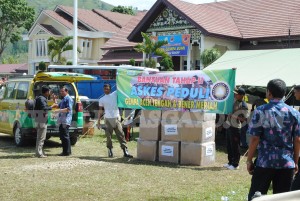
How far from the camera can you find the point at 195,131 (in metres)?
9.55

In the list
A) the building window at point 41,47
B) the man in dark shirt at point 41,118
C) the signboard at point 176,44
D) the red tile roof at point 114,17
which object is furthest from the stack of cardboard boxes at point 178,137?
the red tile roof at point 114,17

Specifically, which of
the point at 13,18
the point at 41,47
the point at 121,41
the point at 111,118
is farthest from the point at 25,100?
the point at 13,18

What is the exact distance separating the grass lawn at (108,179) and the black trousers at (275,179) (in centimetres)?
211

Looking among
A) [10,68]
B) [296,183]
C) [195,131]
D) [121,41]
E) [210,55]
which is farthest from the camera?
[10,68]

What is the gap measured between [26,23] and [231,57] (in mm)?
44397

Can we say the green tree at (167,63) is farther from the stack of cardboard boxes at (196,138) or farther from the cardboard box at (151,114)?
the stack of cardboard boxes at (196,138)

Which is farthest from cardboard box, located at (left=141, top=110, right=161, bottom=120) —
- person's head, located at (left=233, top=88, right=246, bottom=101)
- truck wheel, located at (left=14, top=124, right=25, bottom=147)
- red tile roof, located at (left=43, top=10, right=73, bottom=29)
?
red tile roof, located at (left=43, top=10, right=73, bottom=29)

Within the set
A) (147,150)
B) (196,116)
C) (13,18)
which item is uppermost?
(13,18)

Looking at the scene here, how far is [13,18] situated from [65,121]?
47.3m

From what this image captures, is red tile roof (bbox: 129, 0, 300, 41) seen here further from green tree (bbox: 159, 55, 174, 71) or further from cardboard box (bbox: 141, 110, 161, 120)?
cardboard box (bbox: 141, 110, 161, 120)

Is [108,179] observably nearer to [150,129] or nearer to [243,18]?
[150,129]

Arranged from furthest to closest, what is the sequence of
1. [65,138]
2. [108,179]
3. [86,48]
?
[86,48] < [65,138] < [108,179]

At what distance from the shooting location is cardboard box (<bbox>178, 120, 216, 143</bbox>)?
9.51 meters

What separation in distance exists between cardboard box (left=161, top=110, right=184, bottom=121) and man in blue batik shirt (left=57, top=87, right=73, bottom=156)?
7.63 ft
